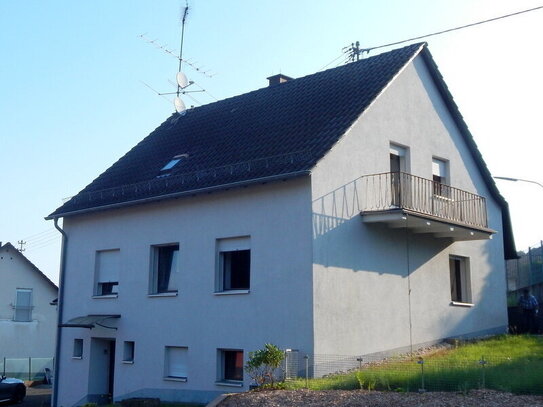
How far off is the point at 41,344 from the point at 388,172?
26.5m

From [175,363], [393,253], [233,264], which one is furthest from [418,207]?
[175,363]

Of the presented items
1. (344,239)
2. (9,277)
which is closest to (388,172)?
(344,239)

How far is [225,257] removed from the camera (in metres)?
18.6

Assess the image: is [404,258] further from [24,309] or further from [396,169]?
[24,309]

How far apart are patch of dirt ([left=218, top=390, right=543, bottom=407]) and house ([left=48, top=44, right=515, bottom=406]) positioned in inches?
125

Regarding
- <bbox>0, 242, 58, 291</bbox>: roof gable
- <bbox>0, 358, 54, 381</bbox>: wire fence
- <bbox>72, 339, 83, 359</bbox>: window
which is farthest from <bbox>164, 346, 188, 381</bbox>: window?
<bbox>0, 242, 58, 291</bbox>: roof gable

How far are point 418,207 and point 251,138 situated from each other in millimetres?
5155

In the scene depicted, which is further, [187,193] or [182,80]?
[182,80]

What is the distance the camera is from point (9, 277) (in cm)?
3788

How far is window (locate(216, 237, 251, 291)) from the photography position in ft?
59.2

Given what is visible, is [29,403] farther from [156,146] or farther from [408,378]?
[408,378]

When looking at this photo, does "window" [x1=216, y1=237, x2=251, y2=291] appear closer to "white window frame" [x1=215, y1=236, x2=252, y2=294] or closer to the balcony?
"white window frame" [x1=215, y1=236, x2=252, y2=294]

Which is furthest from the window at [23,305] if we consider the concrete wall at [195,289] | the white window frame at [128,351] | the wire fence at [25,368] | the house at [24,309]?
the white window frame at [128,351]

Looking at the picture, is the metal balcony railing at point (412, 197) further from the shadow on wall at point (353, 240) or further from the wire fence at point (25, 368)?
the wire fence at point (25, 368)
